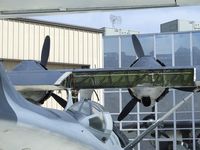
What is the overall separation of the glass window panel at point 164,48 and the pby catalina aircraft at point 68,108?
9662mm

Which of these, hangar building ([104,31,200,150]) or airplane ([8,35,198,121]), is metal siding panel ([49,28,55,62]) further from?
airplane ([8,35,198,121])

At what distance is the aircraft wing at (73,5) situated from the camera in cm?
689

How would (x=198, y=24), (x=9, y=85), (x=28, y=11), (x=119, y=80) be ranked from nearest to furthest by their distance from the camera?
(x=9, y=85) → (x=28, y=11) → (x=119, y=80) → (x=198, y=24)

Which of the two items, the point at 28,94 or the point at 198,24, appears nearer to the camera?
the point at 28,94

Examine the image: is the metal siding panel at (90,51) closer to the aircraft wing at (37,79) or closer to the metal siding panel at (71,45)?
the metal siding panel at (71,45)

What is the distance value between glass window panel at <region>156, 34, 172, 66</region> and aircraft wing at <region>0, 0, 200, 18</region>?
1670cm

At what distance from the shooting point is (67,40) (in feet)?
84.1

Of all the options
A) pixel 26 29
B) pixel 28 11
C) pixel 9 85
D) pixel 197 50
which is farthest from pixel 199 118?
pixel 9 85

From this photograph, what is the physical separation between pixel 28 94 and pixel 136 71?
108 inches

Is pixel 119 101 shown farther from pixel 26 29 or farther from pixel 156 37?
pixel 26 29

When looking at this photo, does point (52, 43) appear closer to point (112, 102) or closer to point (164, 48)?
point (112, 102)

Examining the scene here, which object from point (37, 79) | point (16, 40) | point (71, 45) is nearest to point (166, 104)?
point (71, 45)

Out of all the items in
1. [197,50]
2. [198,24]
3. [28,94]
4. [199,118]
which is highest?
[198,24]

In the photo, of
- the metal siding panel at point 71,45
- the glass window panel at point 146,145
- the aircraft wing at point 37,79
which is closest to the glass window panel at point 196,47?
the glass window panel at point 146,145
